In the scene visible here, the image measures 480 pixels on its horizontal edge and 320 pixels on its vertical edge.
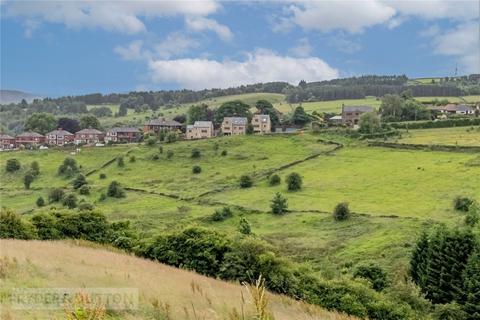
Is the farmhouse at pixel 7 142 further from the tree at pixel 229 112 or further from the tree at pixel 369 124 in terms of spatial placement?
the tree at pixel 369 124

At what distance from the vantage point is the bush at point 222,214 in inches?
2271

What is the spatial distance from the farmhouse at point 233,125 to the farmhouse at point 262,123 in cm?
272

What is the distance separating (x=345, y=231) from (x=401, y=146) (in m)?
40.1

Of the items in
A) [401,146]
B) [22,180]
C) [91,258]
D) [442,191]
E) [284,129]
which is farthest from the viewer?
[284,129]

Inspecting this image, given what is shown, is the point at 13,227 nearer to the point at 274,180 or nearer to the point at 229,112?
the point at 274,180

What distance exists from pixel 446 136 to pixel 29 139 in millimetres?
107789

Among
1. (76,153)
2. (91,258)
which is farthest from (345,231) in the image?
(76,153)

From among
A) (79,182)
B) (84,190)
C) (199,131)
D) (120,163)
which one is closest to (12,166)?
(120,163)

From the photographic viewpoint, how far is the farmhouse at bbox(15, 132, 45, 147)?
138 metres

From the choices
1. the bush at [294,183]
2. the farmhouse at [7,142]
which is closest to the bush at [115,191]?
the bush at [294,183]

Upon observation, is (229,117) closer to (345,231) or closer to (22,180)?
(22,180)

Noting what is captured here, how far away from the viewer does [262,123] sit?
420ft

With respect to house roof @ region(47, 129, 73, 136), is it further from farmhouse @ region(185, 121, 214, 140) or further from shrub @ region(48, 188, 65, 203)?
shrub @ region(48, 188, 65, 203)

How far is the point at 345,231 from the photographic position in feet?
161
